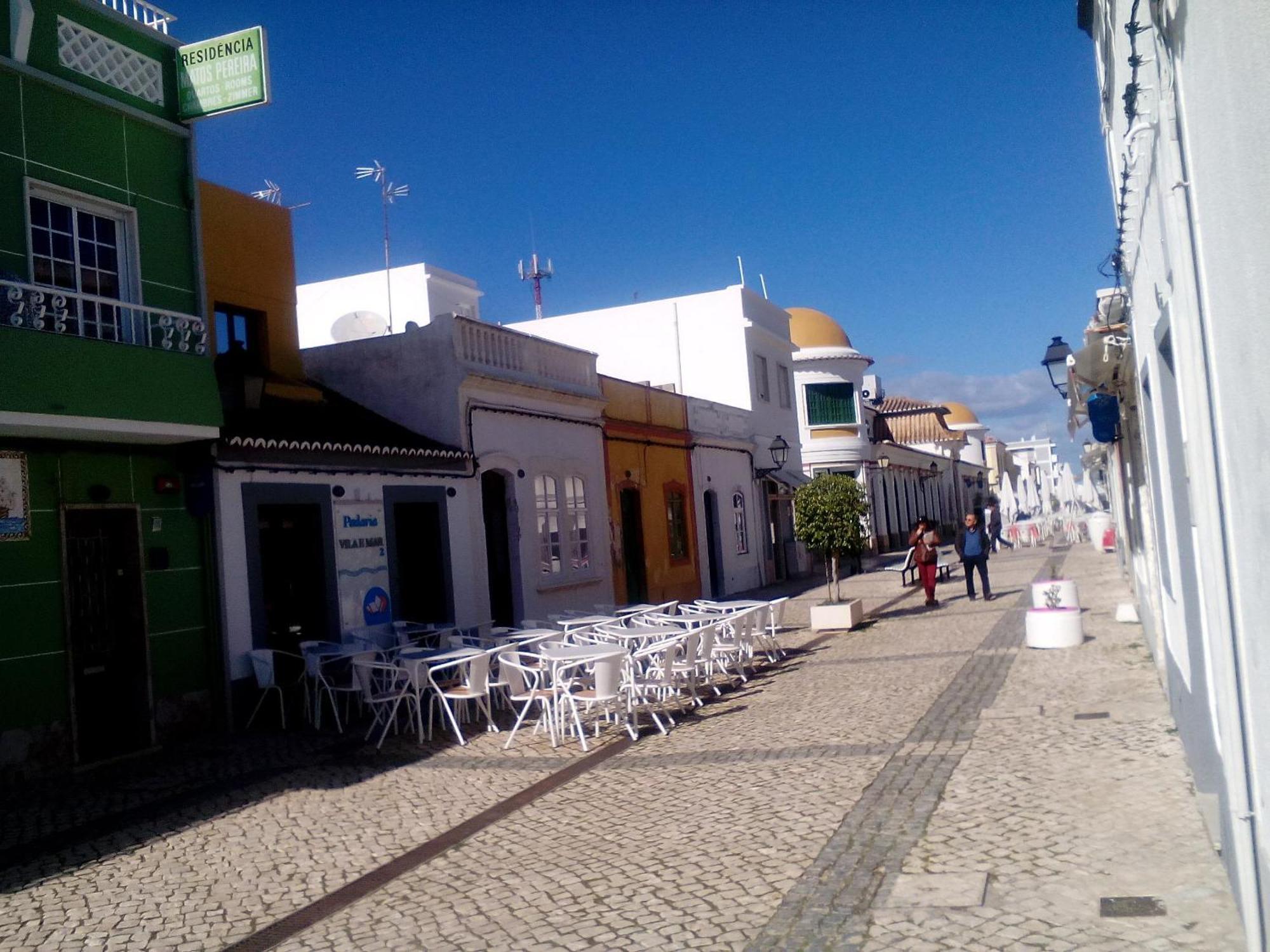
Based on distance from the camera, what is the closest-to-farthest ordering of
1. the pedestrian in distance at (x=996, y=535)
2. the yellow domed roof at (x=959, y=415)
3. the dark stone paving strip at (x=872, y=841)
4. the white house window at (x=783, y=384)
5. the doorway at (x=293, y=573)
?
the dark stone paving strip at (x=872, y=841)
the doorway at (x=293, y=573)
the white house window at (x=783, y=384)
the pedestrian in distance at (x=996, y=535)
the yellow domed roof at (x=959, y=415)

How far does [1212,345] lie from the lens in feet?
11.4

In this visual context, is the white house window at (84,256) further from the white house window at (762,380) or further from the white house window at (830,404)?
the white house window at (830,404)

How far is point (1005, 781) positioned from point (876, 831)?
1.25m

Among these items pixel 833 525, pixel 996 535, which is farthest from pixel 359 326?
pixel 996 535

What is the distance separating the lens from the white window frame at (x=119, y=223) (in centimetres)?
997

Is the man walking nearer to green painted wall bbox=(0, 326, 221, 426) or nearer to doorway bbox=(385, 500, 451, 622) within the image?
doorway bbox=(385, 500, 451, 622)

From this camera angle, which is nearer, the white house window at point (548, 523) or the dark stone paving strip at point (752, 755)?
the dark stone paving strip at point (752, 755)

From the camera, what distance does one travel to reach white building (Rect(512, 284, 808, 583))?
26.8m

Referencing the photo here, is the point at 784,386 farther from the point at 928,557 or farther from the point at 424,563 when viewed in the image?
the point at 424,563

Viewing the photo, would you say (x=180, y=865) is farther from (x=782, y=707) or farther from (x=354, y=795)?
(x=782, y=707)

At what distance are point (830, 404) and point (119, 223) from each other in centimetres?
2648

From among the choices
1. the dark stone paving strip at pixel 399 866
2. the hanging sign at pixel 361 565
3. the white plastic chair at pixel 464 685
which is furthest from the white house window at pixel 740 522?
the dark stone paving strip at pixel 399 866

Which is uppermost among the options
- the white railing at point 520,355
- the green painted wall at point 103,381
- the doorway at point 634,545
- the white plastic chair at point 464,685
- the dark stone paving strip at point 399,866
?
the white railing at point 520,355

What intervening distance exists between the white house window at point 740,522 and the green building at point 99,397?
1561 centimetres
